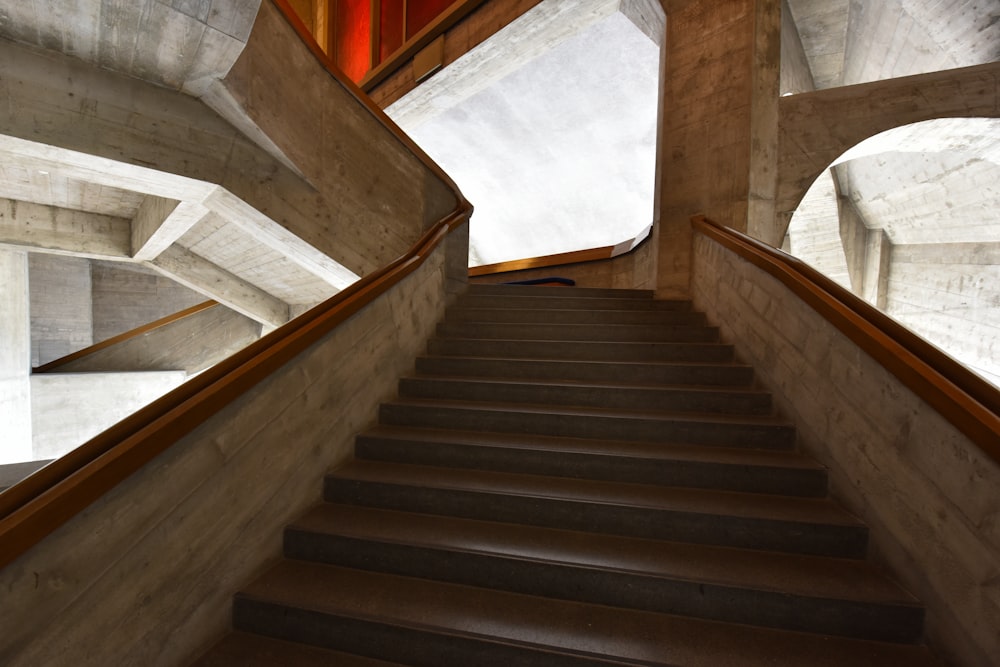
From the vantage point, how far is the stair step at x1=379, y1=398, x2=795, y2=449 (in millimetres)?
2037

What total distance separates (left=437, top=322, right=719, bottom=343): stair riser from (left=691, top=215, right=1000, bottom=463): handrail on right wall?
0.88 m

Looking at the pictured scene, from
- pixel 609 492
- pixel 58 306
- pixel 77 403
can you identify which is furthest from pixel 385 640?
pixel 58 306

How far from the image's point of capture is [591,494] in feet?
5.83

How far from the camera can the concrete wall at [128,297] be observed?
8156 millimetres

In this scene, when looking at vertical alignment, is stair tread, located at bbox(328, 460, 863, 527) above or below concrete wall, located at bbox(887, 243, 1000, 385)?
below

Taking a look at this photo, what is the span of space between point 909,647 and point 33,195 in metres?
7.54

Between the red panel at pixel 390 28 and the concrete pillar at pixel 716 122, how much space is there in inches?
183

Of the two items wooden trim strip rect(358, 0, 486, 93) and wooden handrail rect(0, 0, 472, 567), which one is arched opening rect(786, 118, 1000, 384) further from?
wooden handrail rect(0, 0, 472, 567)

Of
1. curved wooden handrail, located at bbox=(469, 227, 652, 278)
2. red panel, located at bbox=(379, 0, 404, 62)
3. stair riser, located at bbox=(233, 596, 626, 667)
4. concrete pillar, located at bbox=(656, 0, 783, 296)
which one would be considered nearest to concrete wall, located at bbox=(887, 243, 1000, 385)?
concrete pillar, located at bbox=(656, 0, 783, 296)

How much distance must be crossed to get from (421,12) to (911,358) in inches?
304

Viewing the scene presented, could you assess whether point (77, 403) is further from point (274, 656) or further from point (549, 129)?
point (549, 129)

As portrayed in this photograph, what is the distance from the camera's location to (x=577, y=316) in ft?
11.5

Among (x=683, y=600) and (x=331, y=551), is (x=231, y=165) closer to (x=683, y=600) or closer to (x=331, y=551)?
(x=331, y=551)

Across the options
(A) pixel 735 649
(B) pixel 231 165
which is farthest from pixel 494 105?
(A) pixel 735 649
